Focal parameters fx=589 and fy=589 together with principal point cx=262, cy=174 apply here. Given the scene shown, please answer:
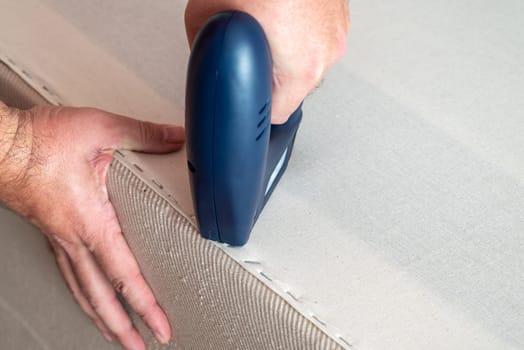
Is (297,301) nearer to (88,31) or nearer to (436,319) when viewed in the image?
(436,319)

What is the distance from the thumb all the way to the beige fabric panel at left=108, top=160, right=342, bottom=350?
20mm

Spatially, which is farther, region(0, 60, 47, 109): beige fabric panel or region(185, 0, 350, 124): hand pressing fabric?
region(0, 60, 47, 109): beige fabric panel

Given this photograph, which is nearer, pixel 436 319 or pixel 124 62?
pixel 436 319

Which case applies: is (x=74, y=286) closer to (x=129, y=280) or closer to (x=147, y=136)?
(x=129, y=280)

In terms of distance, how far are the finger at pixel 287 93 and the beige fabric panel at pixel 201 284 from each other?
0.11 metres

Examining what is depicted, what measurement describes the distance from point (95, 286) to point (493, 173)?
0.38 m

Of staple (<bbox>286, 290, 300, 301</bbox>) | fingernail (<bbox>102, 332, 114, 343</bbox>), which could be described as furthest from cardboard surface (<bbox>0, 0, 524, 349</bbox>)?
fingernail (<bbox>102, 332, 114, 343</bbox>)

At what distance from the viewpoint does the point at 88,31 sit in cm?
57

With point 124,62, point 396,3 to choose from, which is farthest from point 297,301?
point 396,3

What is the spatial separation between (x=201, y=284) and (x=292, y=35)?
7.9 inches

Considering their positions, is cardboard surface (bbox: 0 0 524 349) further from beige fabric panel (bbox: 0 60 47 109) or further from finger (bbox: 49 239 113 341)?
finger (bbox: 49 239 113 341)

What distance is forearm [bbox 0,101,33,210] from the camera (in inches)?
18.2

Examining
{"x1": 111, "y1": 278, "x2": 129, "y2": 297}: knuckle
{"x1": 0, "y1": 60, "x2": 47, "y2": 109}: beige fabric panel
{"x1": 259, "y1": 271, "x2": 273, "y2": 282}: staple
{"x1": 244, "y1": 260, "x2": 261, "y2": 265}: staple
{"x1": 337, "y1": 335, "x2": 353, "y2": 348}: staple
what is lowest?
{"x1": 111, "y1": 278, "x2": 129, "y2": 297}: knuckle

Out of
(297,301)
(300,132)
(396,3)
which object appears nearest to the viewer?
(297,301)
